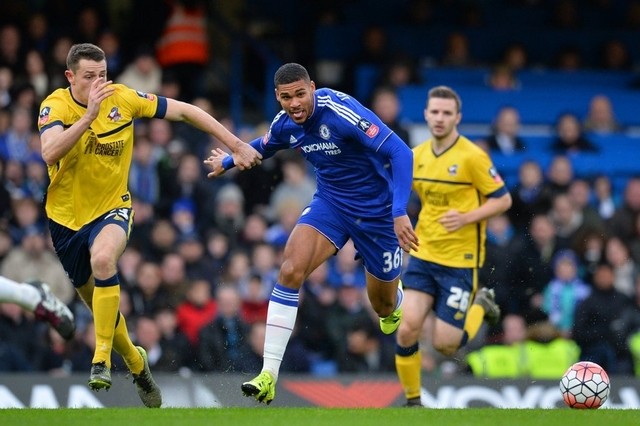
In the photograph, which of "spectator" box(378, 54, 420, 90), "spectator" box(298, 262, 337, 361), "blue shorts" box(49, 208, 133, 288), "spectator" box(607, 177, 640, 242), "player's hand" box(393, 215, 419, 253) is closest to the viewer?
"player's hand" box(393, 215, 419, 253)

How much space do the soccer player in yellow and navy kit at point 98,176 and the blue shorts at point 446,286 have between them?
7.73ft

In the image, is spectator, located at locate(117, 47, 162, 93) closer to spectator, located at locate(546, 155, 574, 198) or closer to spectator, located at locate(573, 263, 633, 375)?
spectator, located at locate(546, 155, 574, 198)

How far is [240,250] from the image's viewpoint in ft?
52.7

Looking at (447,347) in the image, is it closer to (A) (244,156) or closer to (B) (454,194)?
(B) (454,194)

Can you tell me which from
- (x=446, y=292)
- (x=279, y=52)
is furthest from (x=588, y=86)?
(x=446, y=292)

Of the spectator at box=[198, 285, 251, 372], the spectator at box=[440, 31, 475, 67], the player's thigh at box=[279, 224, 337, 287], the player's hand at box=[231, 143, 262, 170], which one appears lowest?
the spectator at box=[198, 285, 251, 372]

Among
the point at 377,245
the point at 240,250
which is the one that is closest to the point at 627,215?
the point at 240,250

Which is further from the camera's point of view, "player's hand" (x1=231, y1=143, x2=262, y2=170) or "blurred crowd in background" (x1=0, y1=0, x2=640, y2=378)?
"blurred crowd in background" (x1=0, y1=0, x2=640, y2=378)

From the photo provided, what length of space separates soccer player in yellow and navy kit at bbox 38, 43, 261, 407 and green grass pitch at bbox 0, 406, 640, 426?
46 cm

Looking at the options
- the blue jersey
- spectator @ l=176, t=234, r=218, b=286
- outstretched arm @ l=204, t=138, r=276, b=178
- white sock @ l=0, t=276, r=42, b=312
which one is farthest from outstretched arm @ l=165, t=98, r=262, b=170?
A: spectator @ l=176, t=234, r=218, b=286

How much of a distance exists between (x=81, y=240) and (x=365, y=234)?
7.13ft

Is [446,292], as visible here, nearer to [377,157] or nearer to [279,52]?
[377,157]

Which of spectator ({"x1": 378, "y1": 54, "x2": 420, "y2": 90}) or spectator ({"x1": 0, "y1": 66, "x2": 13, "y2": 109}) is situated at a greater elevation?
spectator ({"x1": 378, "y1": 54, "x2": 420, "y2": 90})

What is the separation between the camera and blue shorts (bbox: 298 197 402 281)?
36.1 feet
